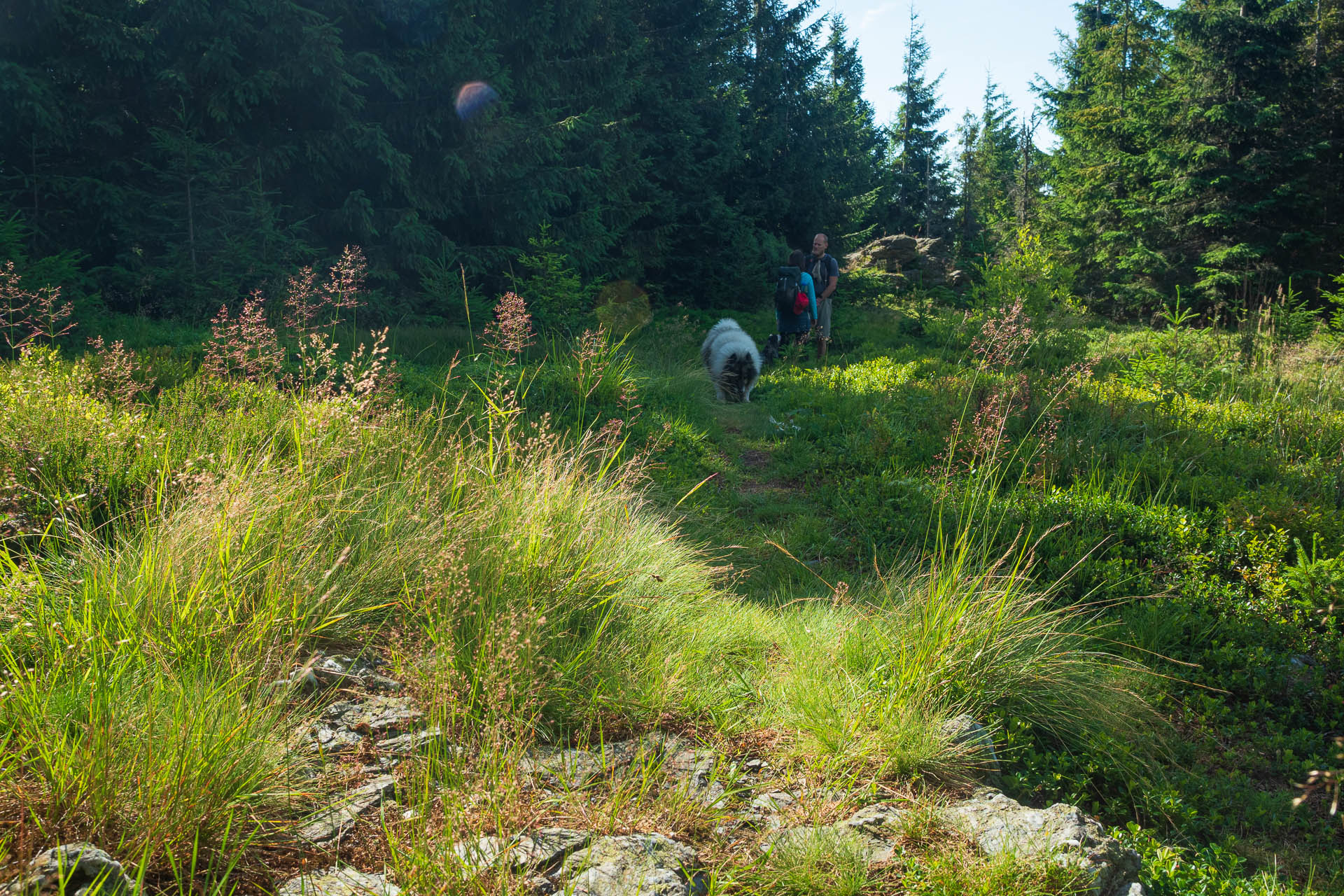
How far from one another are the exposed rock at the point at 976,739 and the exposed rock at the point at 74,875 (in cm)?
261

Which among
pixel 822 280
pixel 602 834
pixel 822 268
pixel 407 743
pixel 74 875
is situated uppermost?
pixel 822 268

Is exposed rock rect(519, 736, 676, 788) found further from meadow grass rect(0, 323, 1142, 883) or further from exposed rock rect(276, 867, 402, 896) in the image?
exposed rock rect(276, 867, 402, 896)

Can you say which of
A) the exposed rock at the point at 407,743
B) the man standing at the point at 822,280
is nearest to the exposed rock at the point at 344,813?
the exposed rock at the point at 407,743

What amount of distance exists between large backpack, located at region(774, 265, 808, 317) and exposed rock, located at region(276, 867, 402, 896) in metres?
10.9

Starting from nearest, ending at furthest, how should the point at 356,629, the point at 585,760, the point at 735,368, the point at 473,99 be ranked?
the point at 585,760, the point at 356,629, the point at 735,368, the point at 473,99

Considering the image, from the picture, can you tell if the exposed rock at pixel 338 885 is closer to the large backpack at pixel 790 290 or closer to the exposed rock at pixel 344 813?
the exposed rock at pixel 344 813

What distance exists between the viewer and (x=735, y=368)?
32.5 feet

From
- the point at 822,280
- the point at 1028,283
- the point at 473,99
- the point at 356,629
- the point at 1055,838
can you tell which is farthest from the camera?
the point at 1028,283

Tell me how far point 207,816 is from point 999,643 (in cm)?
290

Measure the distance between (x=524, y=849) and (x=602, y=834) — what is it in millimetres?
240

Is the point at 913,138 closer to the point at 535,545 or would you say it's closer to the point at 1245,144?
the point at 1245,144

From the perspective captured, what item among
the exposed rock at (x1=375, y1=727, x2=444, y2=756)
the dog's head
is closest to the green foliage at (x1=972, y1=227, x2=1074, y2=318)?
the dog's head

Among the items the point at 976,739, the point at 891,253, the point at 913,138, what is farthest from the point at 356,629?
the point at 913,138

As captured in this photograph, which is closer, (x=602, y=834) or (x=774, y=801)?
(x=602, y=834)
